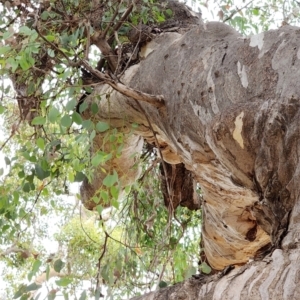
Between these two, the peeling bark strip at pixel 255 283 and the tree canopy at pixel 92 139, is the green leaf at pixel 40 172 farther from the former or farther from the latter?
the peeling bark strip at pixel 255 283

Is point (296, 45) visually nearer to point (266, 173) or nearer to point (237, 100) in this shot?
point (237, 100)

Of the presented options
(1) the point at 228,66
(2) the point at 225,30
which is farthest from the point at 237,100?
(2) the point at 225,30

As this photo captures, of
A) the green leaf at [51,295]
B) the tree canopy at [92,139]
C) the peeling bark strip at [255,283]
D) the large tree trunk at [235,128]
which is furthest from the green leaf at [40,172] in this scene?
the peeling bark strip at [255,283]

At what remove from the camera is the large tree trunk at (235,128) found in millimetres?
866

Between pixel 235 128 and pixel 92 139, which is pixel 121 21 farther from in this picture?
pixel 235 128

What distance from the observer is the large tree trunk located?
34.1 inches

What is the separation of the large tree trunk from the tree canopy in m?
0.07

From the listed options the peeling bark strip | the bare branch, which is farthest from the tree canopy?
the peeling bark strip

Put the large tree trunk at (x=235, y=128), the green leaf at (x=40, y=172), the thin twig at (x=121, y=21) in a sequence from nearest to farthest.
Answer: the large tree trunk at (x=235, y=128) < the green leaf at (x=40, y=172) < the thin twig at (x=121, y=21)

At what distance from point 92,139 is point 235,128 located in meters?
0.61

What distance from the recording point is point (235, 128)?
1.09 m

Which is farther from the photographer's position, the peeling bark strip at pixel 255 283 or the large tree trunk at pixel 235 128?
the large tree trunk at pixel 235 128

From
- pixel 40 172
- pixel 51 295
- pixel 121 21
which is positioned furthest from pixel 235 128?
pixel 121 21

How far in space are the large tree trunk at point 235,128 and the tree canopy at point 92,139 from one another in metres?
0.07
